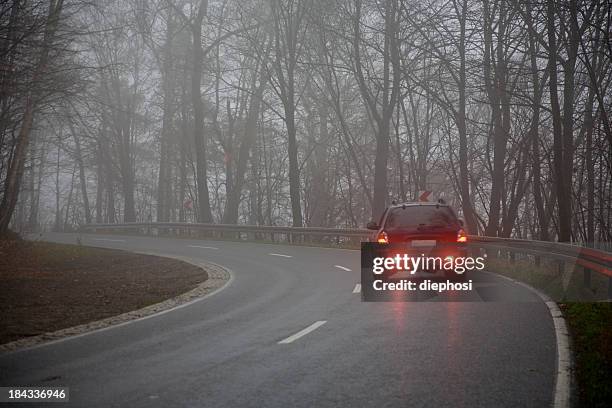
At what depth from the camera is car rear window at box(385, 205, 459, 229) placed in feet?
39.9

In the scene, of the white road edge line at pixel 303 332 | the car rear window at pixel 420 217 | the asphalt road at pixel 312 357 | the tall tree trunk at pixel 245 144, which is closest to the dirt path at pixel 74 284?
the asphalt road at pixel 312 357

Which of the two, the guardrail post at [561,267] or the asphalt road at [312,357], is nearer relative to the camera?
the asphalt road at [312,357]

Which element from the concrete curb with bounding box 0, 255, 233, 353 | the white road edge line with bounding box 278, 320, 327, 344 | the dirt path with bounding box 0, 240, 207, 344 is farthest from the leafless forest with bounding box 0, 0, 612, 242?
the white road edge line with bounding box 278, 320, 327, 344

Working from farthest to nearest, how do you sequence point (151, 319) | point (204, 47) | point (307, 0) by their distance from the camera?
point (204, 47) → point (307, 0) → point (151, 319)

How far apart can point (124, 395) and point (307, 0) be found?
2892 cm

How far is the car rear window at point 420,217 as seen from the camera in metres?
12.2

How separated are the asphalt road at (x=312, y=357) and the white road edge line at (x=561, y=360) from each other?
0.09 meters

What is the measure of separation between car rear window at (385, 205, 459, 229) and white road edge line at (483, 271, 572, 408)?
2403 mm

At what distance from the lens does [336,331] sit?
9.08 metres

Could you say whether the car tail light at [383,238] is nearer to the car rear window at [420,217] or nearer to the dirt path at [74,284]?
the car rear window at [420,217]

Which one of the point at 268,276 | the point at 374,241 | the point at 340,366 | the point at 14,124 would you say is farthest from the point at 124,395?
the point at 14,124

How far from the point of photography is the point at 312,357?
24.3 ft

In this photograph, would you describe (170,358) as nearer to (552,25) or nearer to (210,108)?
(552,25)

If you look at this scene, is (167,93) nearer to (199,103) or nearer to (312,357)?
(199,103)
